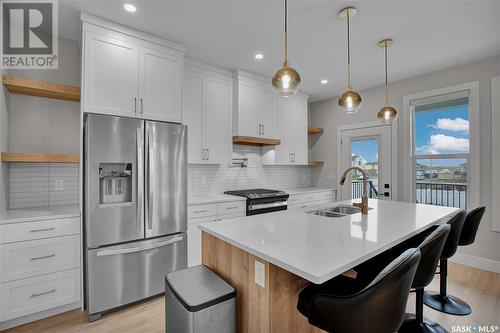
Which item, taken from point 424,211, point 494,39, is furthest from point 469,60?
point 424,211

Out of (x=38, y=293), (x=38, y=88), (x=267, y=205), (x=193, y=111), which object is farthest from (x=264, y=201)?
(x=38, y=88)

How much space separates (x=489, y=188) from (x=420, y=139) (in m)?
1.05

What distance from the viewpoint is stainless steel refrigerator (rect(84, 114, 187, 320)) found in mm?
2184

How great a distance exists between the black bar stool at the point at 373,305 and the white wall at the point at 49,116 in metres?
2.92

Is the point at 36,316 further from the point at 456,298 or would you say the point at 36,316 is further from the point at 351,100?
the point at 456,298

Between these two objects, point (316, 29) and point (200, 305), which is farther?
point (316, 29)

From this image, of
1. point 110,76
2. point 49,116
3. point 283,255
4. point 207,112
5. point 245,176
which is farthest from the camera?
point 245,176

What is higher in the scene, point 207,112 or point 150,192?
point 207,112

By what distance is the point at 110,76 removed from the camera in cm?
240

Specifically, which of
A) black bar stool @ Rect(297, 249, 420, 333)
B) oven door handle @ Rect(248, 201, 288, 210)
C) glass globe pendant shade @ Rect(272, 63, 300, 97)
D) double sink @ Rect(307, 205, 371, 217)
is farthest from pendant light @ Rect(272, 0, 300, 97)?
oven door handle @ Rect(248, 201, 288, 210)

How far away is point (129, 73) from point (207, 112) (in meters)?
1.14

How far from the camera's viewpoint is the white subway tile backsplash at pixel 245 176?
3.65 m

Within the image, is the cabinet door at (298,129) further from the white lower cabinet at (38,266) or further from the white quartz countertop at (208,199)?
the white lower cabinet at (38,266)

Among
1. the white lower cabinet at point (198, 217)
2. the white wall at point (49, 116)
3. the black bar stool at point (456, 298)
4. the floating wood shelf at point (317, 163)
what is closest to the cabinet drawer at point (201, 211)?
the white lower cabinet at point (198, 217)
